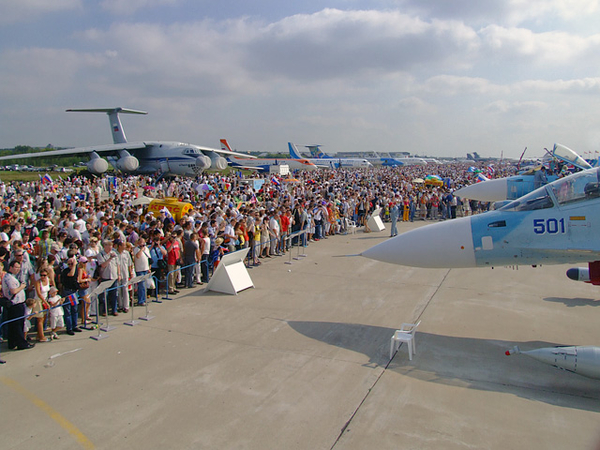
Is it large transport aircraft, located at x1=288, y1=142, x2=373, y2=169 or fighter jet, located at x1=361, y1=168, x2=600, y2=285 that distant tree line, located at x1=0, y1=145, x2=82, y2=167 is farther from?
fighter jet, located at x1=361, y1=168, x2=600, y2=285

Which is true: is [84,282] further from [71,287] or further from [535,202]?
[535,202]

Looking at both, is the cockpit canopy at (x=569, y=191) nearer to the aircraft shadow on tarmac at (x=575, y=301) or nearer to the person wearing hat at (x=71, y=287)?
the aircraft shadow on tarmac at (x=575, y=301)

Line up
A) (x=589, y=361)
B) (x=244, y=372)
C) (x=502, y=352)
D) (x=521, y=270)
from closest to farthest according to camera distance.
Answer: (x=589, y=361) → (x=244, y=372) → (x=502, y=352) → (x=521, y=270)

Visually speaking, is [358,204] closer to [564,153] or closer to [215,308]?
[564,153]

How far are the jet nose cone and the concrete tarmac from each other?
1422 millimetres

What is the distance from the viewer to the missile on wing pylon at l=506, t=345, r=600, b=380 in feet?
17.0

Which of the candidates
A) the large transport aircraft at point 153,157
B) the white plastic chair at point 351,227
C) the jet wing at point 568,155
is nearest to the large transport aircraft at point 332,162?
the large transport aircraft at point 153,157

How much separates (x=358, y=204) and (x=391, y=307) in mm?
12073

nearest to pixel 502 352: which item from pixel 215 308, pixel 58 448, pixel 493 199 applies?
pixel 215 308

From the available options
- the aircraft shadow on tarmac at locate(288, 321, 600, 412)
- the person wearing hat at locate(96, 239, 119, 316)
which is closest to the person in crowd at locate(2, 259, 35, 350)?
the person wearing hat at locate(96, 239, 119, 316)

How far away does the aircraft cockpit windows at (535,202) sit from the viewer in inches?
247

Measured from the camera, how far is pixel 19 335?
652cm

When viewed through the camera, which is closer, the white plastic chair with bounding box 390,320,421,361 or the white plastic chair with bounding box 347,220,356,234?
the white plastic chair with bounding box 390,320,421,361

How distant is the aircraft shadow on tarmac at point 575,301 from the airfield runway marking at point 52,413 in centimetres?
914
